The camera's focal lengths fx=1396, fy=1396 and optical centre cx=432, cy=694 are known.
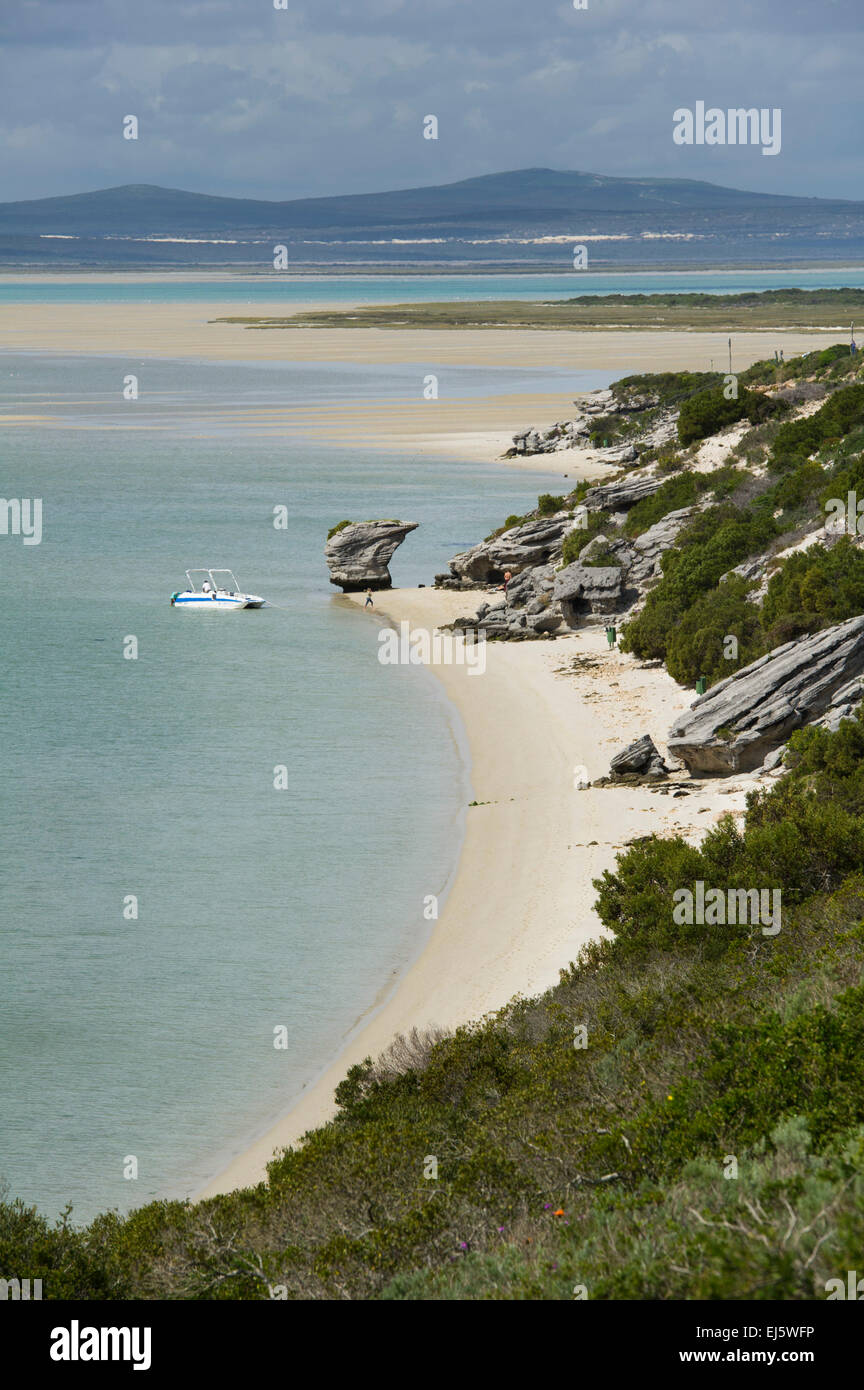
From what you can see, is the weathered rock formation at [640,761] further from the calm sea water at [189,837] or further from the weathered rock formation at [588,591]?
the weathered rock formation at [588,591]

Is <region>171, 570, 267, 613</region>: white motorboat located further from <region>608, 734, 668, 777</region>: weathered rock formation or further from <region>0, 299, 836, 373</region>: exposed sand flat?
<region>0, 299, 836, 373</region>: exposed sand flat

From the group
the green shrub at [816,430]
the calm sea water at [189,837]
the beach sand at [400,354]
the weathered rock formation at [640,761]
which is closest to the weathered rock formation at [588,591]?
the calm sea water at [189,837]

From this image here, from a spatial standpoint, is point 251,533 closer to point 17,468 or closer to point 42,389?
point 17,468

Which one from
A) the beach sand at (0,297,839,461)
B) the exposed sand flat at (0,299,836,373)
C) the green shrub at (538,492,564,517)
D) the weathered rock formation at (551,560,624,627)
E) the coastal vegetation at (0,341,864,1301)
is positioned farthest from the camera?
the exposed sand flat at (0,299,836,373)

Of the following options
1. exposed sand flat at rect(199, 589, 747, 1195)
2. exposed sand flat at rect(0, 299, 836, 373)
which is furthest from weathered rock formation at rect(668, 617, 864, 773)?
exposed sand flat at rect(0, 299, 836, 373)

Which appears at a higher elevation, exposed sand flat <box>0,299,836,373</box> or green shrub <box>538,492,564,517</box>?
exposed sand flat <box>0,299,836,373</box>

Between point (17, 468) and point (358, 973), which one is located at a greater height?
point (17, 468)
